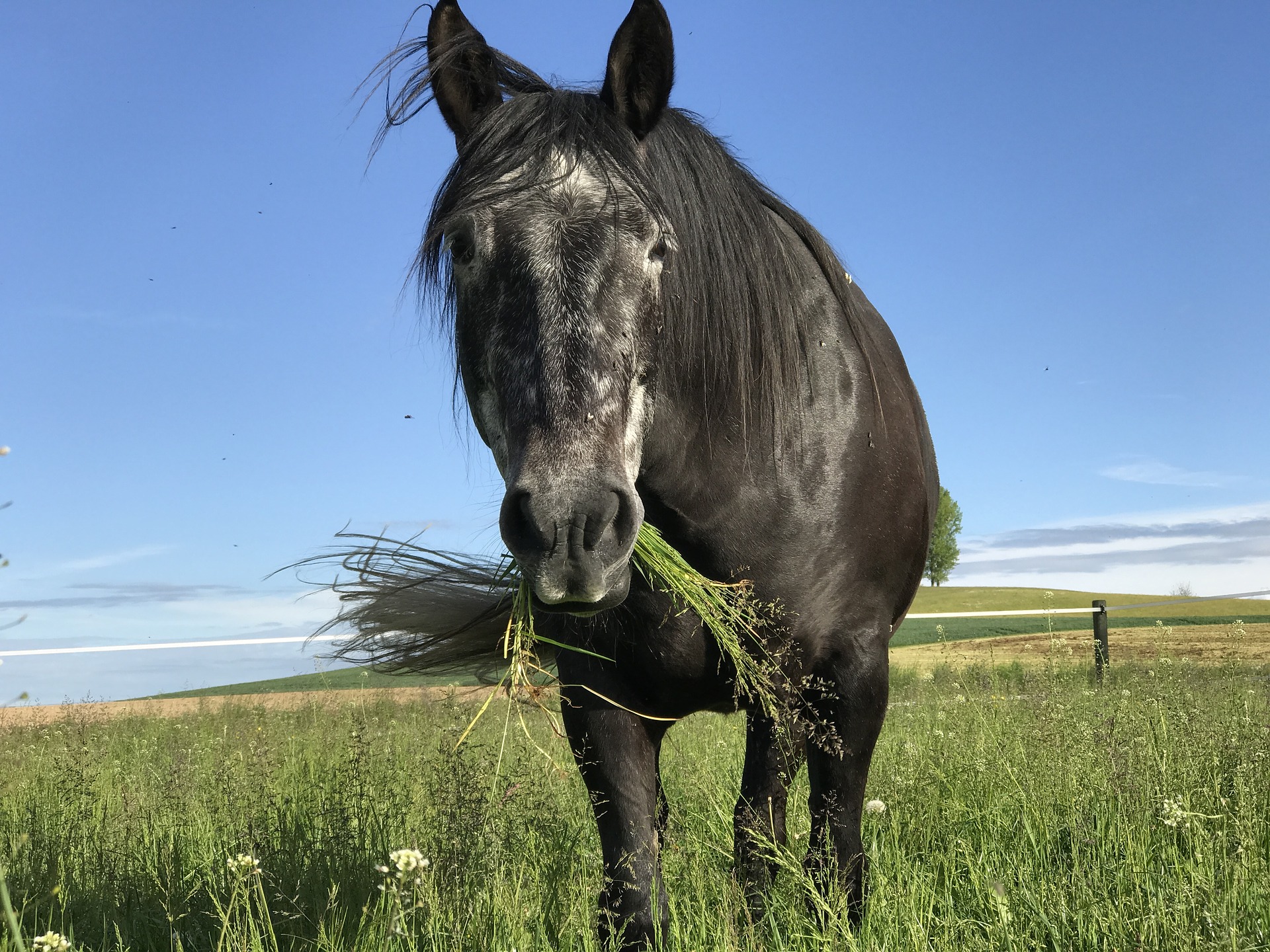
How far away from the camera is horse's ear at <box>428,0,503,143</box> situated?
2689mm

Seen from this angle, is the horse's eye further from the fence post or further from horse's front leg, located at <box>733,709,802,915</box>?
the fence post

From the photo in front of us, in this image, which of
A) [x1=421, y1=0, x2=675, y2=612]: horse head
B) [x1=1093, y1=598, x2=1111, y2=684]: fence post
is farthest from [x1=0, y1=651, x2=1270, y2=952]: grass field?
[x1=1093, y1=598, x2=1111, y2=684]: fence post

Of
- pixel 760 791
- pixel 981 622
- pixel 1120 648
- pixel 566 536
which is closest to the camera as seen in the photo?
pixel 566 536

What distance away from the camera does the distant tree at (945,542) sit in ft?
210

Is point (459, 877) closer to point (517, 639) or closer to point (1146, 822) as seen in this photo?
point (517, 639)

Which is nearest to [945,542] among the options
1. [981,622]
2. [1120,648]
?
[981,622]

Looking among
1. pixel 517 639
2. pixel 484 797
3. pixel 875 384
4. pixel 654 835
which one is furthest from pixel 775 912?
pixel 875 384

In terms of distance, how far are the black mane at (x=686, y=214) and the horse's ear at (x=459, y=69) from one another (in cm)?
3

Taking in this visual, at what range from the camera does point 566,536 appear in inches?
74.7

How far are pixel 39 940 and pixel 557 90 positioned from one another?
2497mm

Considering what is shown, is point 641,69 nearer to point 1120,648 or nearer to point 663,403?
point 663,403

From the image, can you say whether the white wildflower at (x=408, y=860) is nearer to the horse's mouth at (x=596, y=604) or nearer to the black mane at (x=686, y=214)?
the horse's mouth at (x=596, y=604)

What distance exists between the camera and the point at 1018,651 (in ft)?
53.6

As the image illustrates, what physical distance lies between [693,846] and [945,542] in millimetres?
64817
